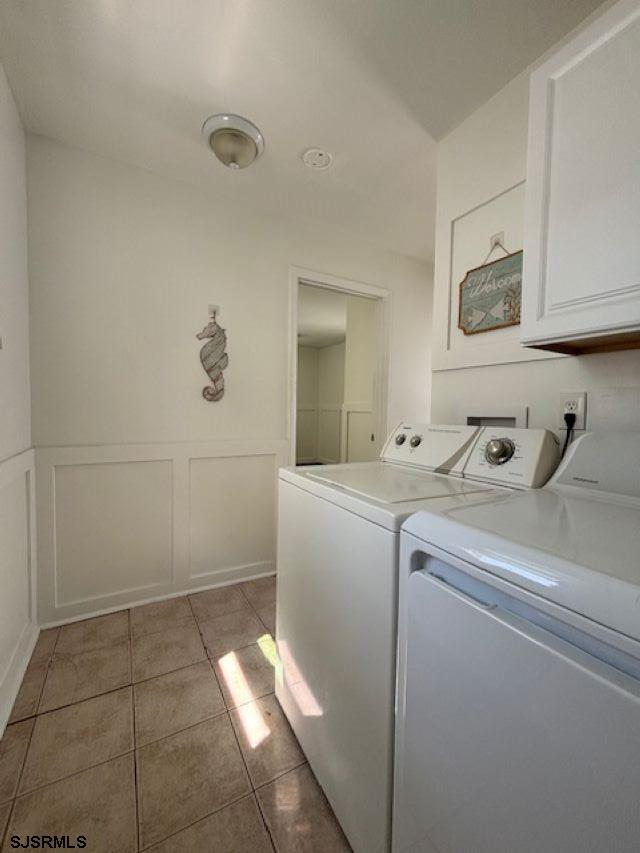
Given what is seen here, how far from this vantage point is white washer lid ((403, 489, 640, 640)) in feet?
1.44

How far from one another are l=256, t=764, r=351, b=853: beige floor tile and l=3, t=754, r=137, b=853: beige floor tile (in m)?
0.36

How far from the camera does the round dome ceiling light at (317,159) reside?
183 cm

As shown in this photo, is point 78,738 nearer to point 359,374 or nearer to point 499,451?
point 499,451

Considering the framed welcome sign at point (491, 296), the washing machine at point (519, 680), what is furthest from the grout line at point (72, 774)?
the framed welcome sign at point (491, 296)

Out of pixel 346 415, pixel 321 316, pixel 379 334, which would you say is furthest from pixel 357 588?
pixel 321 316

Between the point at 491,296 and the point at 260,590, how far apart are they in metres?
2.06

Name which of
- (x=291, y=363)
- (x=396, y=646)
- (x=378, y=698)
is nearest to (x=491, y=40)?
Result: (x=291, y=363)

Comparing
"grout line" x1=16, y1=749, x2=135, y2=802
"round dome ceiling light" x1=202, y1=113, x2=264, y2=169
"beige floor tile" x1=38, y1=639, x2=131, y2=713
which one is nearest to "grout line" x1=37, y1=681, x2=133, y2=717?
"beige floor tile" x1=38, y1=639, x2=131, y2=713

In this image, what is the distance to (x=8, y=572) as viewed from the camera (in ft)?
4.61

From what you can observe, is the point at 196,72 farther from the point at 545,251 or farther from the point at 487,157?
the point at 545,251

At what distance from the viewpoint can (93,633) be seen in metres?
1.79

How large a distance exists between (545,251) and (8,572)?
7.18 feet

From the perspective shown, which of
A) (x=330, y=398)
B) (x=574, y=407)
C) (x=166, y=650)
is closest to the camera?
(x=574, y=407)

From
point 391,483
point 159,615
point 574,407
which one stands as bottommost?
point 159,615
